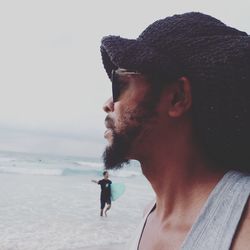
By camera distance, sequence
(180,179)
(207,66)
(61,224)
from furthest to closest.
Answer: (61,224) → (180,179) → (207,66)

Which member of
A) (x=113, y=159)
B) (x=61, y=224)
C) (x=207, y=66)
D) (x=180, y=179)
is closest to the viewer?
(x=207, y=66)

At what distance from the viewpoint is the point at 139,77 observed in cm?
158

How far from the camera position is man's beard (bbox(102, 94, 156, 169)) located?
5.11 ft

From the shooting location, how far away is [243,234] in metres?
1.15

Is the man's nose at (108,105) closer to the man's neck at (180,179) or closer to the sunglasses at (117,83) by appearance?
the sunglasses at (117,83)

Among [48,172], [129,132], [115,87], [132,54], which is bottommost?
[48,172]

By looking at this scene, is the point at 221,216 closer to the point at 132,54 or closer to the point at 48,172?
the point at 132,54

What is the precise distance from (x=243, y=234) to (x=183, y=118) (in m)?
0.53

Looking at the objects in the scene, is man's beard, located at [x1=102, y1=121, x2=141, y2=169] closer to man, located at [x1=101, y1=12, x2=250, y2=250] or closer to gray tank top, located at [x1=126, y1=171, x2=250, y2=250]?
man, located at [x1=101, y1=12, x2=250, y2=250]

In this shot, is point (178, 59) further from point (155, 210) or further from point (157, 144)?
point (155, 210)

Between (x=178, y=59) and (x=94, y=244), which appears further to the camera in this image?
(x=94, y=244)

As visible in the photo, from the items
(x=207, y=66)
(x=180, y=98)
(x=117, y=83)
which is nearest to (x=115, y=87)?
(x=117, y=83)

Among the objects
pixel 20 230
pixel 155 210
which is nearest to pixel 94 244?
pixel 20 230

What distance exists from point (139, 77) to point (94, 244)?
9422 mm
